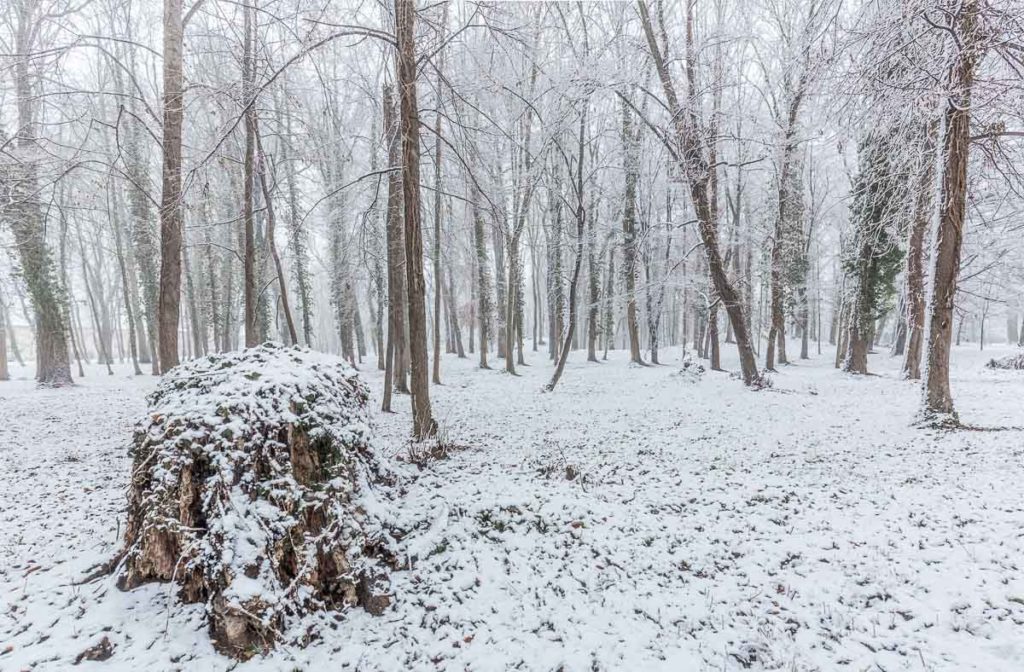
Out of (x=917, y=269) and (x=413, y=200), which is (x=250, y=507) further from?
(x=917, y=269)

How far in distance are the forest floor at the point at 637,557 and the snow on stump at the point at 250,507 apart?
0.21 m

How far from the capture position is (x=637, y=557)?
3967mm

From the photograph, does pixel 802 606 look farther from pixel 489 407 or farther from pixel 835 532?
pixel 489 407

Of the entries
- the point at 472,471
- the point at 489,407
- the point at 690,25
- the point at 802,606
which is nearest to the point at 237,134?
the point at 489,407

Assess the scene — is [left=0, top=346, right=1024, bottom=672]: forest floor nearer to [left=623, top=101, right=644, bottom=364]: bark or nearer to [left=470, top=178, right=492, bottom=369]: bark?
[left=623, top=101, right=644, bottom=364]: bark

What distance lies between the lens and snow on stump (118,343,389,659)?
301cm

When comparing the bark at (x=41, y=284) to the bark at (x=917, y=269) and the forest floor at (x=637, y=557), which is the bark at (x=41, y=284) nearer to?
the forest floor at (x=637, y=557)

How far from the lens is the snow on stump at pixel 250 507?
3012mm

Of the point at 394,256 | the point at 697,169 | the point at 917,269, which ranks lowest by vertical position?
the point at 917,269

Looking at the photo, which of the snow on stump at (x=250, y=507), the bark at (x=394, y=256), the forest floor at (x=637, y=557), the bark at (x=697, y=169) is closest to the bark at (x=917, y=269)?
the bark at (x=697, y=169)

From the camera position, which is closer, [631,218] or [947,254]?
[947,254]

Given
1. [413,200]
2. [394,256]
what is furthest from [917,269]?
[394,256]

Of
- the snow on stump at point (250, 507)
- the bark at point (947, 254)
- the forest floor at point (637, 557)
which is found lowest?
the forest floor at point (637, 557)

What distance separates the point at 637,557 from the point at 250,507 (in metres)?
3.32
